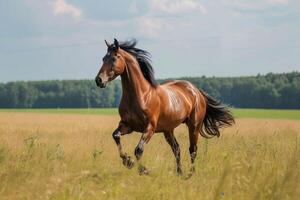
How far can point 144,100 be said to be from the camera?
32.2 feet

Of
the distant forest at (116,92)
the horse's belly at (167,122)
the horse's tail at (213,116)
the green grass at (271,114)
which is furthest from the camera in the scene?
the distant forest at (116,92)

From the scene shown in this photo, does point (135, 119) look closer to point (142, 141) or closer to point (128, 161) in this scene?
point (142, 141)

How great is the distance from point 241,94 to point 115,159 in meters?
114

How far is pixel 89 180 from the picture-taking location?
845 cm

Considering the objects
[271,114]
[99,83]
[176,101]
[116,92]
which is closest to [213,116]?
[176,101]

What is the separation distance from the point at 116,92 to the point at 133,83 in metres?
135

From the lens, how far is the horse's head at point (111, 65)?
9.18m

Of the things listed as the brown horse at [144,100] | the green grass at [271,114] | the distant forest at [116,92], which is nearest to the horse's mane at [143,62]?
the brown horse at [144,100]


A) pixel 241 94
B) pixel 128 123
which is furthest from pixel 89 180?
pixel 241 94

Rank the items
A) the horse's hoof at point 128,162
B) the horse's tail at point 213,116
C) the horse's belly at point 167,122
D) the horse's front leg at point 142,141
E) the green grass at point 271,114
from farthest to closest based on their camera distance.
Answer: the green grass at point 271,114
the horse's tail at point 213,116
the horse's belly at point 167,122
the horse's front leg at point 142,141
the horse's hoof at point 128,162

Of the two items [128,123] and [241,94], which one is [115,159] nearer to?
[128,123]

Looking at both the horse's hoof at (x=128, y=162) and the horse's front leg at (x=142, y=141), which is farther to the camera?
the horse's front leg at (x=142, y=141)

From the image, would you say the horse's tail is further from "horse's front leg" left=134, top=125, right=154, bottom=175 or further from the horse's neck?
"horse's front leg" left=134, top=125, right=154, bottom=175

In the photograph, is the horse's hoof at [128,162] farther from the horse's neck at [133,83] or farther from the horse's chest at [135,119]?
the horse's neck at [133,83]
